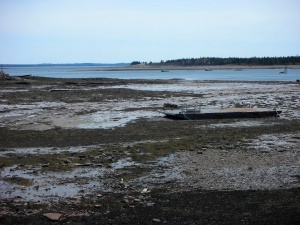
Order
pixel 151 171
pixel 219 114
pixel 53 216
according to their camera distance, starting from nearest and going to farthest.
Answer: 1. pixel 53 216
2. pixel 151 171
3. pixel 219 114

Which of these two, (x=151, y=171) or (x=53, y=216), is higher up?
(x=53, y=216)

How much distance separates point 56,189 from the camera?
30.8ft

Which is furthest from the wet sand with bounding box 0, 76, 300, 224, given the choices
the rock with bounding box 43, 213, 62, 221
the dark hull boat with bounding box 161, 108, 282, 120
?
the dark hull boat with bounding box 161, 108, 282, 120

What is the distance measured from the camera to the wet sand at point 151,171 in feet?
25.1

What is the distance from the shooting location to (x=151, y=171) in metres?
11.0

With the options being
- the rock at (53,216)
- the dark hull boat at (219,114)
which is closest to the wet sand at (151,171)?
the rock at (53,216)

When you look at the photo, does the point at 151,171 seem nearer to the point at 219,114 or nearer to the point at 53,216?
the point at 53,216

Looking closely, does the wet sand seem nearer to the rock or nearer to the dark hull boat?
the rock

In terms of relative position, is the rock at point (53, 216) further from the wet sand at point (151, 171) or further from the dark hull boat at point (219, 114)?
the dark hull boat at point (219, 114)

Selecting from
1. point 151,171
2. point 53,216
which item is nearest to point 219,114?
point 151,171

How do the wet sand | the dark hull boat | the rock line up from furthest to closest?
the dark hull boat
the wet sand
the rock

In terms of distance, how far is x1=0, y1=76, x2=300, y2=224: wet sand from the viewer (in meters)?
7.64

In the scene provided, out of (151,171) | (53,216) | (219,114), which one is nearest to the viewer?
(53,216)

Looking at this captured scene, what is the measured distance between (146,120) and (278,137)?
26.9 ft
